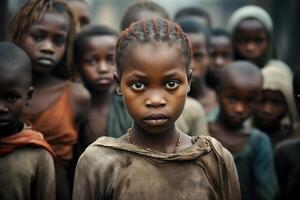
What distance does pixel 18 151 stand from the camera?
3.65 metres

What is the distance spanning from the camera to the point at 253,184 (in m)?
4.73

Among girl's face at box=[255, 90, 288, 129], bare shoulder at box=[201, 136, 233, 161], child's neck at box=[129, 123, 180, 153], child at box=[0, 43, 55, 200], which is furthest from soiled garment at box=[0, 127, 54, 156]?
girl's face at box=[255, 90, 288, 129]

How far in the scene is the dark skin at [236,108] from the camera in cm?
476

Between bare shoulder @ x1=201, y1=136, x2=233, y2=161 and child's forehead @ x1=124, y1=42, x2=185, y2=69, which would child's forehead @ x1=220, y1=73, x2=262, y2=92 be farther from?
child's forehead @ x1=124, y1=42, x2=185, y2=69

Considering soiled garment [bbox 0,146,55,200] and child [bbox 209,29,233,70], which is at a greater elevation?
child [bbox 209,29,233,70]

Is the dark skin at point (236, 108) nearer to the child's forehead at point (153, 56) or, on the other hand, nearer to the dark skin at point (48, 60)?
the dark skin at point (48, 60)

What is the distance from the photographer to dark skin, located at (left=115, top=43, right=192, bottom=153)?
2969 millimetres

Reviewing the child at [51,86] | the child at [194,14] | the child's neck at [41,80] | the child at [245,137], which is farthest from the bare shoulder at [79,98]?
the child at [194,14]

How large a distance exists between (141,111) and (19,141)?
995 millimetres

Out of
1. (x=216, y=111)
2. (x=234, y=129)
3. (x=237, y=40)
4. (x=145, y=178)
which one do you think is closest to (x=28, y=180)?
(x=145, y=178)

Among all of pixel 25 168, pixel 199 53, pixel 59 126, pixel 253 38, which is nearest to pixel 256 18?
pixel 253 38

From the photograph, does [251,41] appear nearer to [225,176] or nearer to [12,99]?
[12,99]

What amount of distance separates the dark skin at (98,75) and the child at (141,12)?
1.56 ft

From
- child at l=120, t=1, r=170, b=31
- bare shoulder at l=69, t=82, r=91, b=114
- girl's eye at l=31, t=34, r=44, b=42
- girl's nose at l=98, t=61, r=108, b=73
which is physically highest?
child at l=120, t=1, r=170, b=31
